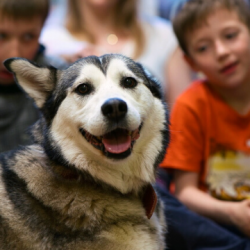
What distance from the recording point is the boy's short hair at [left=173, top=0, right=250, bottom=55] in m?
1.61

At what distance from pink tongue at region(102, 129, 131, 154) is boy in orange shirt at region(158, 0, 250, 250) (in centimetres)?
58

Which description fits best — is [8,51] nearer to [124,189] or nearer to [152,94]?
[152,94]

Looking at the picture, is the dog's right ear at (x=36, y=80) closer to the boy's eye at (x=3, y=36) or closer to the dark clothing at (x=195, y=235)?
the boy's eye at (x=3, y=36)

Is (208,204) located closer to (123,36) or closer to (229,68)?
(229,68)

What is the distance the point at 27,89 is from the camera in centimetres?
118

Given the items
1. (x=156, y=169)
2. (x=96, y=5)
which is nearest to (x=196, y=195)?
(x=156, y=169)

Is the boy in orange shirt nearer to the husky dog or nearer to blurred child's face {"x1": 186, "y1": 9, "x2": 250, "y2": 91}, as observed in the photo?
blurred child's face {"x1": 186, "y1": 9, "x2": 250, "y2": 91}

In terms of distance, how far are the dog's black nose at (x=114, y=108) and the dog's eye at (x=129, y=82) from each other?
0.53 ft

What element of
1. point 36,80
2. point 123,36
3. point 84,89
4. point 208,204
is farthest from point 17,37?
point 208,204

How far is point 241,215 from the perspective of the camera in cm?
139

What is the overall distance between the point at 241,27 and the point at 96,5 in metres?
0.99

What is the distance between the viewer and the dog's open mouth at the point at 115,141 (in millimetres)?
1037

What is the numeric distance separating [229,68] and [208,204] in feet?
2.00

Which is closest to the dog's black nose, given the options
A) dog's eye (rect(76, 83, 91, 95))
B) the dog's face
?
the dog's face
